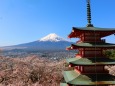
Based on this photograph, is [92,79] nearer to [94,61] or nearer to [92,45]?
[94,61]

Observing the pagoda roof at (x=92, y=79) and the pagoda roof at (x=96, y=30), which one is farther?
the pagoda roof at (x=96, y=30)

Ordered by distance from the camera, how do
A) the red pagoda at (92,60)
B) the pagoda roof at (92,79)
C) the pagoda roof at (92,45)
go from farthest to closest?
1. the pagoda roof at (92,45)
2. the red pagoda at (92,60)
3. the pagoda roof at (92,79)

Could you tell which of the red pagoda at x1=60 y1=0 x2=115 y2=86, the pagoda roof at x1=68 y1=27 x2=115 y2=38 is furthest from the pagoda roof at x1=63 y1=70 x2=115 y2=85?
the pagoda roof at x1=68 y1=27 x2=115 y2=38

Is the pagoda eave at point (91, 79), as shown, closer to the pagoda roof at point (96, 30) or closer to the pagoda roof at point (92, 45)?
the pagoda roof at point (92, 45)

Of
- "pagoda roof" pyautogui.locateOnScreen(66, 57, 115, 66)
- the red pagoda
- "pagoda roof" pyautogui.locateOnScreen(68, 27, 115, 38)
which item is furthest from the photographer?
"pagoda roof" pyautogui.locateOnScreen(68, 27, 115, 38)

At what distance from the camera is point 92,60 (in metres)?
21.2

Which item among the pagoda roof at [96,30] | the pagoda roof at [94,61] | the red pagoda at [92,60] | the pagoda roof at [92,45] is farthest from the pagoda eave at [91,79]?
the pagoda roof at [96,30]

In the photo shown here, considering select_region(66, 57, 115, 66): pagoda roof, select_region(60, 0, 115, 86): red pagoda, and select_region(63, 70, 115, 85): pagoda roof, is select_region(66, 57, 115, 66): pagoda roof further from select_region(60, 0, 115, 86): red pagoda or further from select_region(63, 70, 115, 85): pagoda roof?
select_region(63, 70, 115, 85): pagoda roof

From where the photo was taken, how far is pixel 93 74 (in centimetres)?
2120

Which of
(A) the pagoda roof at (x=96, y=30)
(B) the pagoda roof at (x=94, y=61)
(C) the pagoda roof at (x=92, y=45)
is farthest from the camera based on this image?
(A) the pagoda roof at (x=96, y=30)

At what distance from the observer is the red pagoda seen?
2059 centimetres

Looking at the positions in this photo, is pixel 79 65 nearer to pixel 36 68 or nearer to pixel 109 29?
pixel 109 29

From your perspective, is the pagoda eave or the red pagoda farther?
the red pagoda

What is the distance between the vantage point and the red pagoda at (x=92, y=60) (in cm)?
2059
